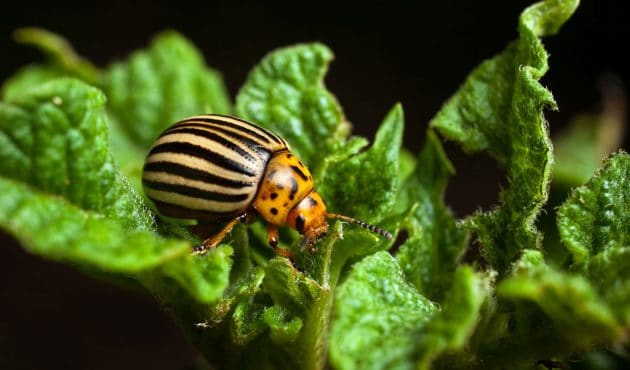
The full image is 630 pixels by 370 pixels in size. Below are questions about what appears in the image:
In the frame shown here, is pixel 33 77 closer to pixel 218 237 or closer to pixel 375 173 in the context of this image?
pixel 218 237

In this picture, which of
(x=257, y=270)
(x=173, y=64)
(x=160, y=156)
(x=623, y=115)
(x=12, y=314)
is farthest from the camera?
(x=12, y=314)

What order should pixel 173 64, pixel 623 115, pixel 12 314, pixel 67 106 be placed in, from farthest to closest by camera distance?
1. pixel 12 314
2. pixel 623 115
3. pixel 173 64
4. pixel 67 106

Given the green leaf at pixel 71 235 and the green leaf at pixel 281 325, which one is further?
the green leaf at pixel 281 325

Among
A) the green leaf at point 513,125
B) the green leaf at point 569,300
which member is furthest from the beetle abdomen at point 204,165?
the green leaf at point 569,300

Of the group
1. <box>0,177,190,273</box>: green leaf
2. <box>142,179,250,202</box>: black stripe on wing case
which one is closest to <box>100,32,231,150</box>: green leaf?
<box>142,179,250,202</box>: black stripe on wing case

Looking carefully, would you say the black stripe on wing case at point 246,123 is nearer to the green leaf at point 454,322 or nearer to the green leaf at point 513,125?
the green leaf at point 513,125

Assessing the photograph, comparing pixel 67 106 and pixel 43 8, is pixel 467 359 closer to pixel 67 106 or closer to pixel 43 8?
pixel 67 106

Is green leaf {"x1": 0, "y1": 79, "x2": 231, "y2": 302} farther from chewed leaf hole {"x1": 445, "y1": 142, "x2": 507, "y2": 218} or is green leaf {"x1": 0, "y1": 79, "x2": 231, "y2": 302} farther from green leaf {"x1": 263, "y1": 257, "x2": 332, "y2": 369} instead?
chewed leaf hole {"x1": 445, "y1": 142, "x2": 507, "y2": 218}

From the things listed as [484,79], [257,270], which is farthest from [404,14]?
[257,270]
